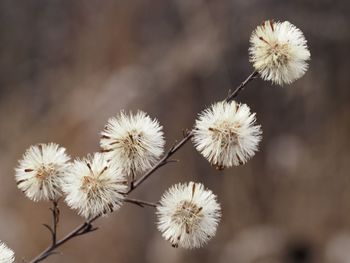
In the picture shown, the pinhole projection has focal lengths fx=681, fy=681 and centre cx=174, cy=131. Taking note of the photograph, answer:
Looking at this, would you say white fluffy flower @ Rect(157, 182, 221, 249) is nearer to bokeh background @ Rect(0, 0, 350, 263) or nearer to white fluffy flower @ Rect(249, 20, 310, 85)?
white fluffy flower @ Rect(249, 20, 310, 85)

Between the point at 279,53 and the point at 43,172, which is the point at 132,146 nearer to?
the point at 43,172

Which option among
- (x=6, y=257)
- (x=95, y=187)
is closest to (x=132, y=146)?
(x=95, y=187)

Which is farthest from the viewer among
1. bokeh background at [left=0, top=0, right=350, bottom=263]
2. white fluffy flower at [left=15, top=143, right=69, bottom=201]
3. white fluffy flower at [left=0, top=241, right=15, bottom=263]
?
bokeh background at [left=0, top=0, right=350, bottom=263]

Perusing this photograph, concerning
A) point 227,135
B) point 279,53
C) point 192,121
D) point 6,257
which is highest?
point 192,121

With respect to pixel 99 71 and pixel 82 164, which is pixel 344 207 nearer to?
pixel 99 71

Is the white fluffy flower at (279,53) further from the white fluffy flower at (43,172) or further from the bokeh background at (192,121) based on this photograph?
the bokeh background at (192,121)

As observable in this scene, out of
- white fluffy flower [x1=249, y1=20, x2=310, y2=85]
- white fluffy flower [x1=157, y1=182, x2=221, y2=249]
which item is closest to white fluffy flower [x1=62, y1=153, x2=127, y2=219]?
white fluffy flower [x1=157, y1=182, x2=221, y2=249]

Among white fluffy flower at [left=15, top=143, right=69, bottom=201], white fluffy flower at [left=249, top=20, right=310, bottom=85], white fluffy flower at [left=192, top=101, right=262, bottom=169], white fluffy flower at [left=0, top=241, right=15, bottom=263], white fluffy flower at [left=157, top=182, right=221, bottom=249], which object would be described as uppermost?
white fluffy flower at [left=249, top=20, right=310, bottom=85]
